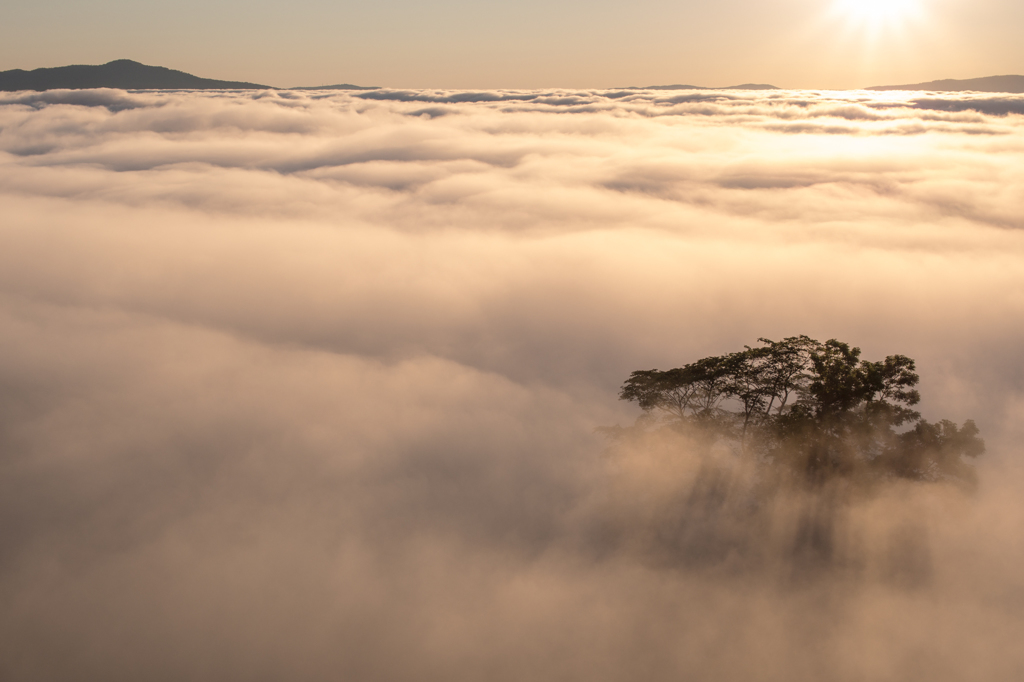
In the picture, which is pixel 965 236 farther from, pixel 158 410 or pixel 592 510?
pixel 158 410

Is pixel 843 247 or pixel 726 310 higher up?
pixel 843 247

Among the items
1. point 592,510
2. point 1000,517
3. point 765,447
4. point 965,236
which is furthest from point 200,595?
point 965,236

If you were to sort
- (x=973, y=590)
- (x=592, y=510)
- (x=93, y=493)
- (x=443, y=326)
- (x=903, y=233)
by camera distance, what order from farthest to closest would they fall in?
(x=903, y=233), (x=443, y=326), (x=93, y=493), (x=592, y=510), (x=973, y=590)

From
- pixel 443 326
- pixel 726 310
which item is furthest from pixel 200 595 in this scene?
pixel 726 310

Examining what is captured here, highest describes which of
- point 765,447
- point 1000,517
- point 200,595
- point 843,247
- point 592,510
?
point 843,247

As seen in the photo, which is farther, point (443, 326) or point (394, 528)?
point (443, 326)

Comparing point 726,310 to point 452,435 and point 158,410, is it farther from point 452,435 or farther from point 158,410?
point 158,410

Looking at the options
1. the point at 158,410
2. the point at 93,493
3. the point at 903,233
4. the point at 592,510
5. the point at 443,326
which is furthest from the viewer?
the point at 903,233
